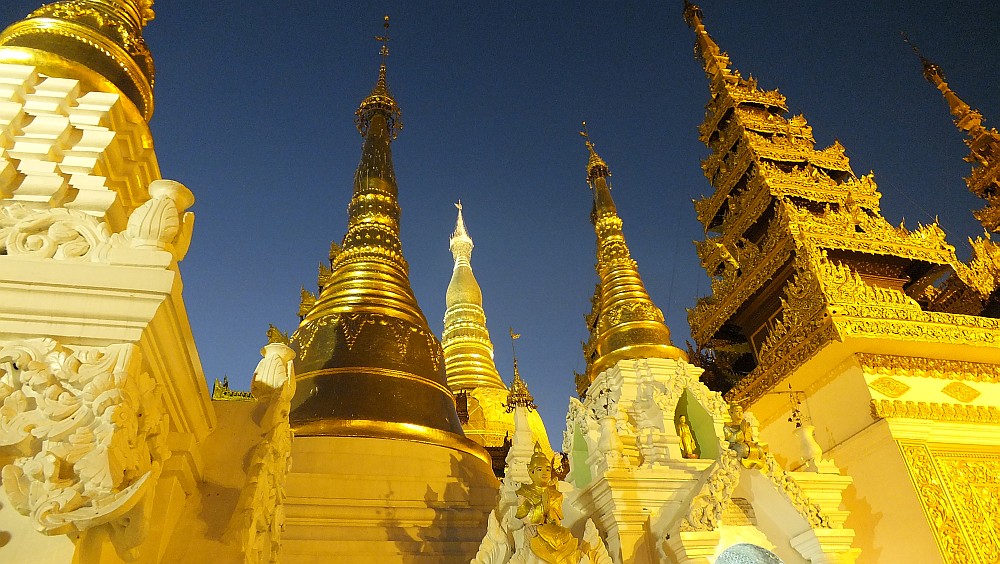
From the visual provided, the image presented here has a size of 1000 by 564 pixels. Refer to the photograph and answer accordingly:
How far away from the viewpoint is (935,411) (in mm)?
8195

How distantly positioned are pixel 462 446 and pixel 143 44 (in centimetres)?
516

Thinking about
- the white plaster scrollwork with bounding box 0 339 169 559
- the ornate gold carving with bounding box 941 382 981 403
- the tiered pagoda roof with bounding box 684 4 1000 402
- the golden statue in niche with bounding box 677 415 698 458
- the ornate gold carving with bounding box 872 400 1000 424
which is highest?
the tiered pagoda roof with bounding box 684 4 1000 402

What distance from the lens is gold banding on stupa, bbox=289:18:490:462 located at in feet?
24.1

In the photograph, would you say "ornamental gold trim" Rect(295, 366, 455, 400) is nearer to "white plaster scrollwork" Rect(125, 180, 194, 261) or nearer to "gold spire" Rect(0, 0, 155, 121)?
"gold spire" Rect(0, 0, 155, 121)

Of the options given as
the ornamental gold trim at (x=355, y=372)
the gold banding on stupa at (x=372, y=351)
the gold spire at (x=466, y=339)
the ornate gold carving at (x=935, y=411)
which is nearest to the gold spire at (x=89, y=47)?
the gold banding on stupa at (x=372, y=351)

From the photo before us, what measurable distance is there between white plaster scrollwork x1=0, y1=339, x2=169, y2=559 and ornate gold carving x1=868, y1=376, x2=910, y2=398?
8.57 meters

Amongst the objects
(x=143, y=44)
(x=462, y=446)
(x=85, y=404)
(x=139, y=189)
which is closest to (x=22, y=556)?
(x=85, y=404)

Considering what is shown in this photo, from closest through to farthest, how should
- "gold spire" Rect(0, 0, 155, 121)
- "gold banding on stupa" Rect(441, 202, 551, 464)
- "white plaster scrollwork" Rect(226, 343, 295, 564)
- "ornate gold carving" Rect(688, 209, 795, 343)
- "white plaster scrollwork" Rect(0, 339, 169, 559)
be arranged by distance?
"white plaster scrollwork" Rect(0, 339, 169, 559)
"white plaster scrollwork" Rect(226, 343, 295, 564)
"gold spire" Rect(0, 0, 155, 121)
"ornate gold carving" Rect(688, 209, 795, 343)
"gold banding on stupa" Rect(441, 202, 551, 464)

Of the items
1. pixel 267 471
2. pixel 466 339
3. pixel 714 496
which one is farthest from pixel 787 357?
pixel 466 339

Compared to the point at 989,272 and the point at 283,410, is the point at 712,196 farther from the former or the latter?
the point at 283,410

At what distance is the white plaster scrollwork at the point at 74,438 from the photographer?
5.74ft

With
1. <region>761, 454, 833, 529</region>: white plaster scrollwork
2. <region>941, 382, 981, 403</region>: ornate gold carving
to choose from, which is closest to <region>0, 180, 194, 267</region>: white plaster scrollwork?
<region>761, 454, 833, 529</region>: white plaster scrollwork

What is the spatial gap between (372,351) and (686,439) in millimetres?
3769

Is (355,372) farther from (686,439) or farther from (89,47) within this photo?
(89,47)
